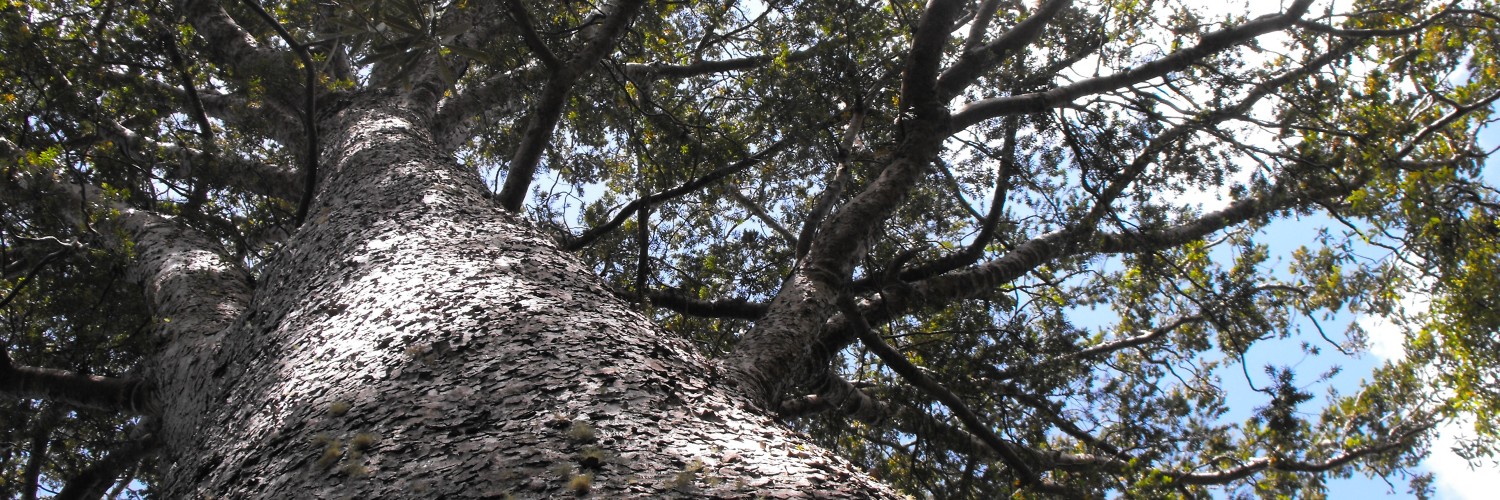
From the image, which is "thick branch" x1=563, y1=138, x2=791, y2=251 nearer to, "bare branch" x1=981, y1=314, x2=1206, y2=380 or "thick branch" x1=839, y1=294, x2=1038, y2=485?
"thick branch" x1=839, y1=294, x2=1038, y2=485

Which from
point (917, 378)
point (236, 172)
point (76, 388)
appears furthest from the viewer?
point (236, 172)

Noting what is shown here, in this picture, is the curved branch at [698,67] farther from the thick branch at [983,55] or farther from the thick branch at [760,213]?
the thick branch at [983,55]

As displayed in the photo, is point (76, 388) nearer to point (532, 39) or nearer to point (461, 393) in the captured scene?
point (532, 39)

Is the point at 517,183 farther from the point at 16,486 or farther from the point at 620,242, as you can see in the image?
the point at 16,486

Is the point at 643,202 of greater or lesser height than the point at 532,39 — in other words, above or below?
below

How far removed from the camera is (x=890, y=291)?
394cm

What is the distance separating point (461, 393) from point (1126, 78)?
4.49m

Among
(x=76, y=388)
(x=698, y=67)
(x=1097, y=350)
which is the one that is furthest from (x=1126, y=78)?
(x=76, y=388)

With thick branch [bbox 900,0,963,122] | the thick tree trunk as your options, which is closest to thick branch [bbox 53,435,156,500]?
the thick tree trunk

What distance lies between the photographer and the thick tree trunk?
43.9 inches

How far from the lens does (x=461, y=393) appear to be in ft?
4.30

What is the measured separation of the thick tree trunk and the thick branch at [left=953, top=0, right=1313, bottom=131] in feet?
9.92

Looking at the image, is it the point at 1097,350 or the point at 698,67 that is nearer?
the point at 1097,350

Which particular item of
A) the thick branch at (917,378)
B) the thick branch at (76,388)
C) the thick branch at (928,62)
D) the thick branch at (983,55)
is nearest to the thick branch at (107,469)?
the thick branch at (76,388)
